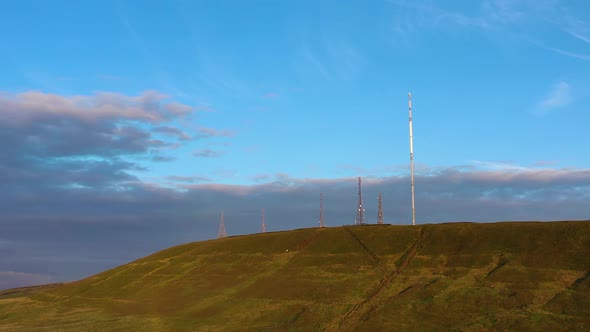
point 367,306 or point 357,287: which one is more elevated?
point 357,287

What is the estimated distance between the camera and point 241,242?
11256cm

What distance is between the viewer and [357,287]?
71.8 metres

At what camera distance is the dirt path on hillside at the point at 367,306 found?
59.2 meters

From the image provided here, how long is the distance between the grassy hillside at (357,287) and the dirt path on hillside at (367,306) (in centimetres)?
14

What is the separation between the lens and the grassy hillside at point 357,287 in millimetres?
57906

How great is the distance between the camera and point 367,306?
209 feet

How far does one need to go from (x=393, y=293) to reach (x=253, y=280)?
87.3ft

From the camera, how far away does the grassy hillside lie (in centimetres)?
5791

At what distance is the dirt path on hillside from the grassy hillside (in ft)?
0.46

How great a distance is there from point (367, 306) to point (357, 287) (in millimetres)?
8018

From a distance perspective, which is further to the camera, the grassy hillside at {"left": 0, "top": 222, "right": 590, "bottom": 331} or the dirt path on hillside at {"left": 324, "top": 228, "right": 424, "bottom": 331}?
the dirt path on hillside at {"left": 324, "top": 228, "right": 424, "bottom": 331}

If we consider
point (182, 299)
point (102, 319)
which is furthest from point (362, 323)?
point (102, 319)

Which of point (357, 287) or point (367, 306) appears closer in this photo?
point (367, 306)

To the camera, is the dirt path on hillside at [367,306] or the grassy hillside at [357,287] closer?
the grassy hillside at [357,287]
